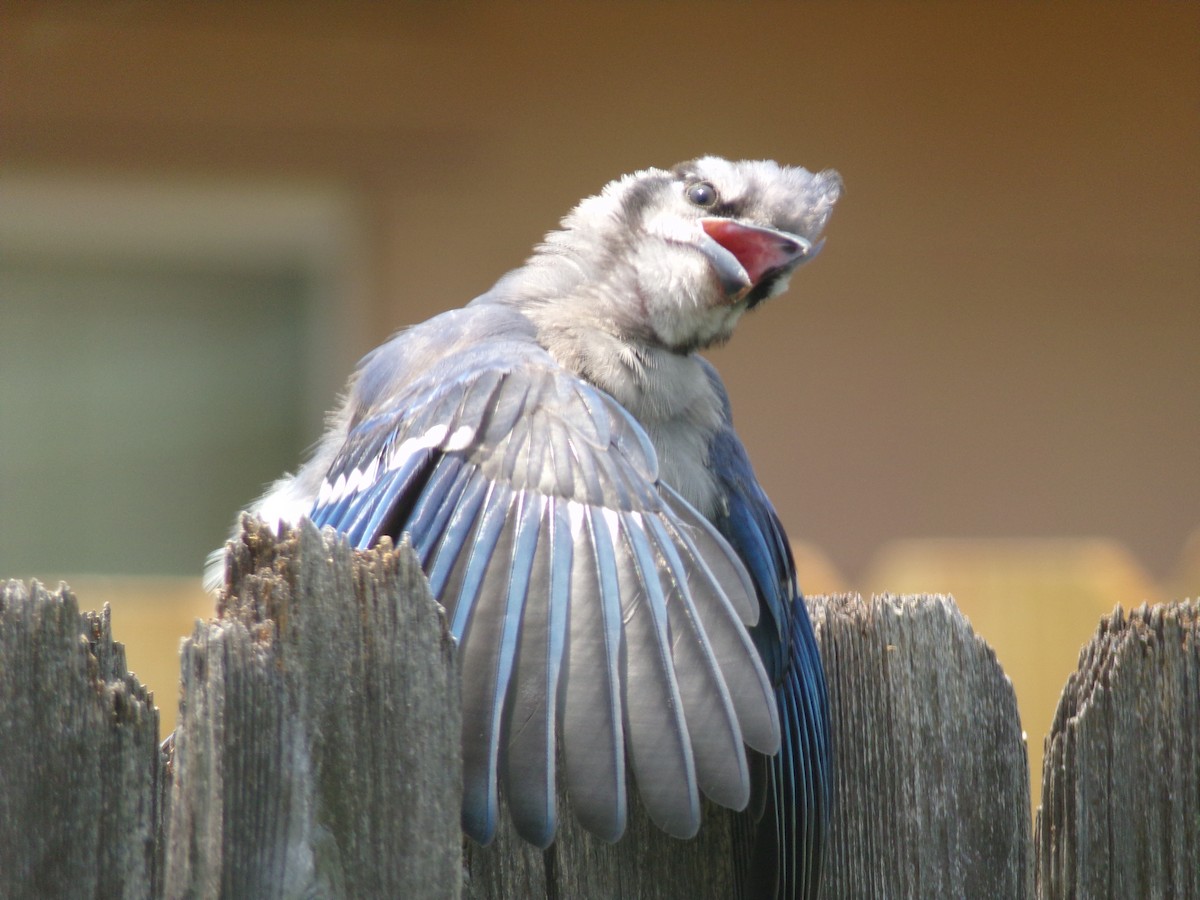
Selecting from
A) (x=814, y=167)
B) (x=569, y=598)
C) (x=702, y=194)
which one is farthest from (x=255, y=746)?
(x=814, y=167)

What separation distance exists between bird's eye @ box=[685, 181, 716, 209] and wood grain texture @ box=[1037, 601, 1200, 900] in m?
1.11

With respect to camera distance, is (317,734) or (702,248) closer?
(317,734)

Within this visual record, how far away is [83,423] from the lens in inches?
199

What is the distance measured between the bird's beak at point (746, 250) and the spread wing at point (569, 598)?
406mm

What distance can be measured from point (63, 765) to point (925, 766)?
0.89 meters

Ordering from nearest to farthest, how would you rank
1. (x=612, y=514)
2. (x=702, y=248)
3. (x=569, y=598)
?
(x=569, y=598)
(x=612, y=514)
(x=702, y=248)

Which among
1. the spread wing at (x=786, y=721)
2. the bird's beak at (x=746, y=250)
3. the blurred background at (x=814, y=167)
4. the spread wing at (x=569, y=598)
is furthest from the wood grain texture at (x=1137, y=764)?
the blurred background at (x=814, y=167)

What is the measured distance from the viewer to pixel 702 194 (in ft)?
8.18

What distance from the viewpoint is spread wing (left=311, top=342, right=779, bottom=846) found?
4.58 feet

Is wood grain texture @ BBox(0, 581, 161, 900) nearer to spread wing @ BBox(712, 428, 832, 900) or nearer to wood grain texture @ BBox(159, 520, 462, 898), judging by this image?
wood grain texture @ BBox(159, 520, 462, 898)

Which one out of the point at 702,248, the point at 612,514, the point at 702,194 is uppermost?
the point at 702,194

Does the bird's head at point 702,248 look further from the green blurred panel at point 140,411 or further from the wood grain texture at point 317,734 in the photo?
the green blurred panel at point 140,411

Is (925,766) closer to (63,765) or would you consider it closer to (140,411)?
(63,765)

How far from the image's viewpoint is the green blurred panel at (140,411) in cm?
501
